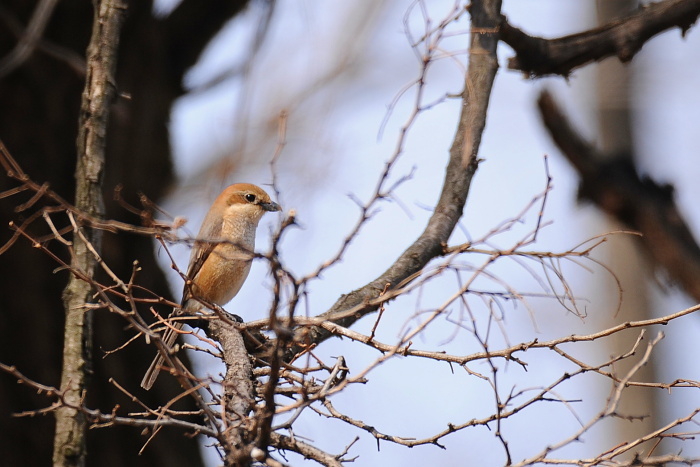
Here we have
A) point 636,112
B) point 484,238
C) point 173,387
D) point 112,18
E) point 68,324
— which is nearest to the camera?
point 484,238

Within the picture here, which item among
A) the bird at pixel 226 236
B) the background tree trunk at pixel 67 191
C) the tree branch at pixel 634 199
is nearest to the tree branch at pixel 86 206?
the background tree trunk at pixel 67 191

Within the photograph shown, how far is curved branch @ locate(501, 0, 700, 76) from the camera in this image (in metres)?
3.66

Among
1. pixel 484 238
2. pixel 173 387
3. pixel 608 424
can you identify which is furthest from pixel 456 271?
pixel 608 424

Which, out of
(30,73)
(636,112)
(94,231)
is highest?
(636,112)

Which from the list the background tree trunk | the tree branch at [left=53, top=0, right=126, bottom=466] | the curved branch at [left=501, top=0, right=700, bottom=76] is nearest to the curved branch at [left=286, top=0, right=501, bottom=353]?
the curved branch at [left=501, top=0, right=700, bottom=76]

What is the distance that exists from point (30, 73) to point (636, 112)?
638cm

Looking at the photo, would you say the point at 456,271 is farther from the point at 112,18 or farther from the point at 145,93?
the point at 145,93

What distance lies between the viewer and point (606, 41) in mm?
3670

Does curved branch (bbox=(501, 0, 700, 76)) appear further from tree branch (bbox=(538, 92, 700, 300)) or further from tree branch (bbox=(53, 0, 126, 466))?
tree branch (bbox=(53, 0, 126, 466))

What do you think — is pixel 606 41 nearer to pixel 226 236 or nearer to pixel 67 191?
pixel 226 236

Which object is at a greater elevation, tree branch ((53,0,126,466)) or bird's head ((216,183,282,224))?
bird's head ((216,183,282,224))

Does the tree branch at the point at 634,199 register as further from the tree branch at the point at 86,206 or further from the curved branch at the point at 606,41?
the tree branch at the point at 86,206

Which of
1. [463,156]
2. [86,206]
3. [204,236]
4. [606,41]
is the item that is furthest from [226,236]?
[606,41]

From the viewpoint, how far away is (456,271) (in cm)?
263
